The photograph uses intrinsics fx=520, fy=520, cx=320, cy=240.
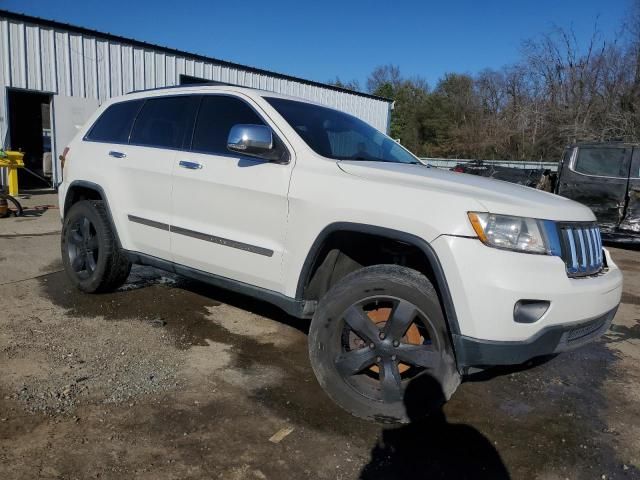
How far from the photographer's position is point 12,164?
447 inches

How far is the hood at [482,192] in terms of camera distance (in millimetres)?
2625

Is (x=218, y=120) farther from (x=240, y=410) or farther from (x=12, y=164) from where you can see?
(x=12, y=164)

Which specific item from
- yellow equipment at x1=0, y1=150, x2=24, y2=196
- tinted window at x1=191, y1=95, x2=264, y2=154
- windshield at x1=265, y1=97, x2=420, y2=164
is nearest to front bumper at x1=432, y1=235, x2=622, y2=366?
windshield at x1=265, y1=97, x2=420, y2=164

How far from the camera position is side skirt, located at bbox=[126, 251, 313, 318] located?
10.7 ft

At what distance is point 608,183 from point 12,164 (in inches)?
467

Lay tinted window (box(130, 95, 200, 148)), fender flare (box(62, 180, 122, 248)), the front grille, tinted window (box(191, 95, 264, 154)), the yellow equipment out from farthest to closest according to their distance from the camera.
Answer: the yellow equipment, fender flare (box(62, 180, 122, 248)), tinted window (box(130, 95, 200, 148)), tinted window (box(191, 95, 264, 154)), the front grille

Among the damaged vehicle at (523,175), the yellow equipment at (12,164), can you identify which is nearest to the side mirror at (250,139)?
the damaged vehicle at (523,175)

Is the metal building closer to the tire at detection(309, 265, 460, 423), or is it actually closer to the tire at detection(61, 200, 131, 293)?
the tire at detection(61, 200, 131, 293)

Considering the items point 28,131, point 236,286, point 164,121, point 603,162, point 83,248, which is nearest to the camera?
point 236,286

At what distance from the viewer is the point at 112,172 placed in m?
4.44

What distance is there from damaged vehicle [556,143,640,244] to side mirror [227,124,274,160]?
24.4ft

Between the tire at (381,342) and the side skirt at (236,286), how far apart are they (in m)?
0.21

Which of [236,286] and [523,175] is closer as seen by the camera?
→ [236,286]

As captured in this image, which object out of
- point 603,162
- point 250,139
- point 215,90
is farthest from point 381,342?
point 603,162
